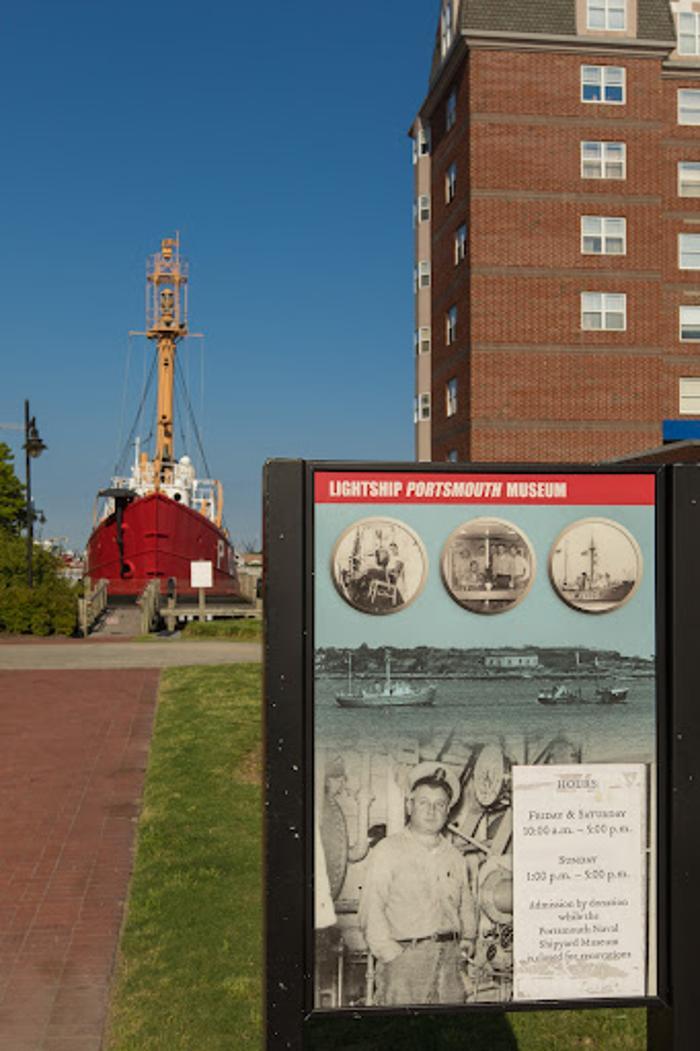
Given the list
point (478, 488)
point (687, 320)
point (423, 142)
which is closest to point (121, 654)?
point (478, 488)

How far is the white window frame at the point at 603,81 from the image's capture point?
110 feet

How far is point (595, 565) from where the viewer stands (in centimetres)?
369

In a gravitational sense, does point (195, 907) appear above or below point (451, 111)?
below

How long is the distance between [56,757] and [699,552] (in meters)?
9.97

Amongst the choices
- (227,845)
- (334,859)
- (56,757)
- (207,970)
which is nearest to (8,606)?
(56,757)

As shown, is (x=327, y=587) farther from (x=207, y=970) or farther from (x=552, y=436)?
(x=552, y=436)

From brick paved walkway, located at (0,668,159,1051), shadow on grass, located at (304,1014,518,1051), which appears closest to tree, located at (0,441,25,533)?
brick paved walkway, located at (0,668,159,1051)

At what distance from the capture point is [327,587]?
140 inches

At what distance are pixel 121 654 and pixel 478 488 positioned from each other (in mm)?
20255

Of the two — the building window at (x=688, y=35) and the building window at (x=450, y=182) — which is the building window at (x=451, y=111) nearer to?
the building window at (x=450, y=182)

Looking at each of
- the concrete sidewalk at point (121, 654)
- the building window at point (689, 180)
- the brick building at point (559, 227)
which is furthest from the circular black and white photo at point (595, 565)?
the building window at point (689, 180)

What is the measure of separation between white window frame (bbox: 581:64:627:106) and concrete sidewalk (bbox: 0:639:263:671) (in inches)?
854

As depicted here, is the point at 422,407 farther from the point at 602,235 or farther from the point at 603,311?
the point at 602,235

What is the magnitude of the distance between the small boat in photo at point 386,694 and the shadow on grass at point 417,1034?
2.66 m
